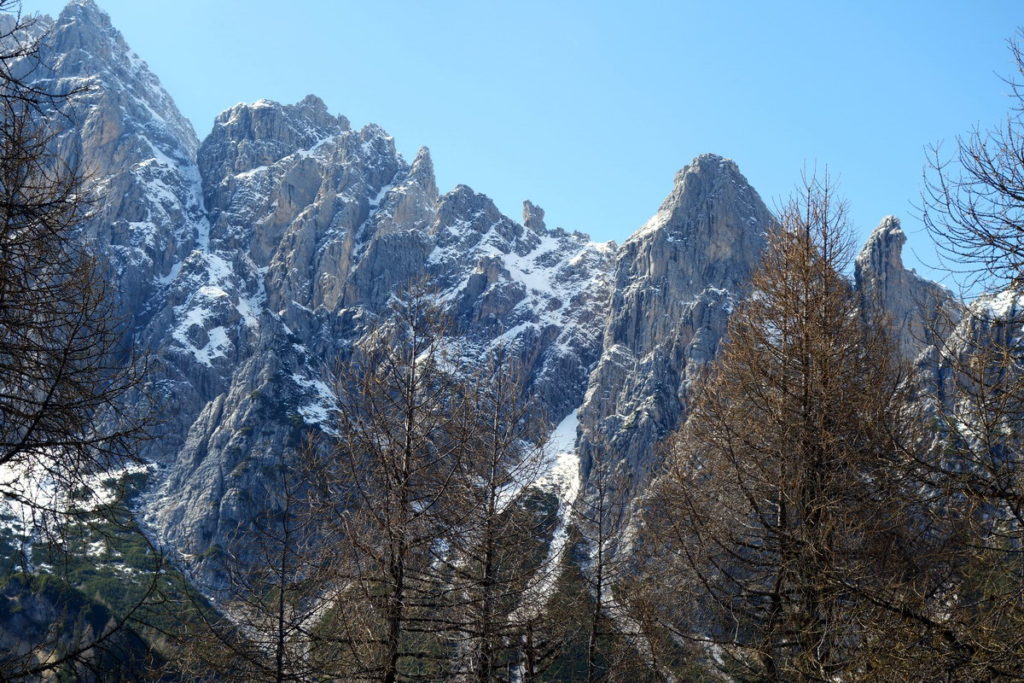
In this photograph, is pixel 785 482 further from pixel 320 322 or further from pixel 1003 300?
pixel 320 322

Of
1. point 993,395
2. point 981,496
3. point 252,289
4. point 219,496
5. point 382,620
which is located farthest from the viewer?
point 252,289

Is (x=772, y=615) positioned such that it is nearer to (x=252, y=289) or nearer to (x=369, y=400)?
(x=369, y=400)

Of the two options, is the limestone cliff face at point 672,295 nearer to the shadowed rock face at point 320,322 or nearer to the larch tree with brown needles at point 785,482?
the shadowed rock face at point 320,322

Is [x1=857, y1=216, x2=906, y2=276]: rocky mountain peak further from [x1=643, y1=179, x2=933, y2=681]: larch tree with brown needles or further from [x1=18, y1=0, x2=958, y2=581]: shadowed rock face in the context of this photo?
[x1=643, y1=179, x2=933, y2=681]: larch tree with brown needles

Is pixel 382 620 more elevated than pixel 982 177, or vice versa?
pixel 982 177

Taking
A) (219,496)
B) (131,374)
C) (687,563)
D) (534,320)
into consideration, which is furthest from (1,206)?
(534,320)

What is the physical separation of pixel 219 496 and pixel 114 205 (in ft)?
283

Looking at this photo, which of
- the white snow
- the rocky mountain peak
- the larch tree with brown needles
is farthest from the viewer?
the rocky mountain peak

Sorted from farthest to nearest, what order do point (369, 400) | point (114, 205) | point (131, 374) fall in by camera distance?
point (114, 205) → point (369, 400) → point (131, 374)

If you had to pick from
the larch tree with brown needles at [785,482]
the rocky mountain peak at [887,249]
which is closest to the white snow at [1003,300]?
the larch tree with brown needles at [785,482]

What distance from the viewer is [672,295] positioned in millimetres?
149375

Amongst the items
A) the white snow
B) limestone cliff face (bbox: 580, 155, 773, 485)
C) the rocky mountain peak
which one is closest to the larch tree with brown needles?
the white snow

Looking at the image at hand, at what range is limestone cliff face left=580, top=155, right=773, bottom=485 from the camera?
137 meters

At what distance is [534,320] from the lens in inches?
7849
